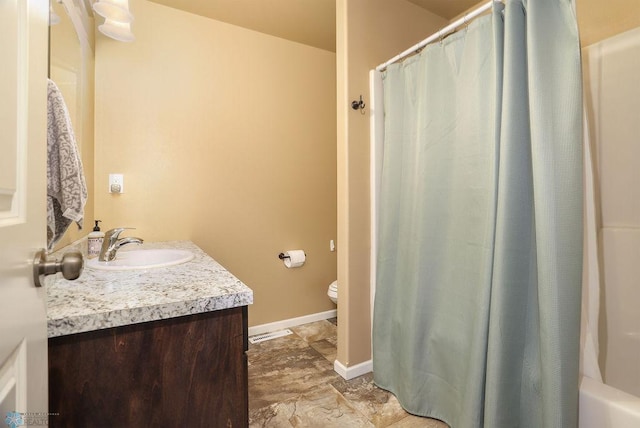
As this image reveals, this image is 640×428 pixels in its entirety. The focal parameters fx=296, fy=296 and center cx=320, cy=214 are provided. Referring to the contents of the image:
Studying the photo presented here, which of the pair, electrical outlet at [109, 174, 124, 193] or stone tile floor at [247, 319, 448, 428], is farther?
electrical outlet at [109, 174, 124, 193]

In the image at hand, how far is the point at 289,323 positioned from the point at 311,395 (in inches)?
35.6

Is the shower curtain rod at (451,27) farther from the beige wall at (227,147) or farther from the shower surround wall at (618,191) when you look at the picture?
the beige wall at (227,147)

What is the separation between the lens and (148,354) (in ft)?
2.49

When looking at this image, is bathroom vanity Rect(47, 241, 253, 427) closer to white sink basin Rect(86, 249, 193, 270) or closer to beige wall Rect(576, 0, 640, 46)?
white sink basin Rect(86, 249, 193, 270)

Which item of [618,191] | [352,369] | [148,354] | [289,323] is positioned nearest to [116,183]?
[148,354]

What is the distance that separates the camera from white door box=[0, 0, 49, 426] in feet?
1.41

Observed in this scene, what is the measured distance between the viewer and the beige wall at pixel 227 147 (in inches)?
75.4

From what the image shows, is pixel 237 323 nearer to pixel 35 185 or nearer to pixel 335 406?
pixel 35 185

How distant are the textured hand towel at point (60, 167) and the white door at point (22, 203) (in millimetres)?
367

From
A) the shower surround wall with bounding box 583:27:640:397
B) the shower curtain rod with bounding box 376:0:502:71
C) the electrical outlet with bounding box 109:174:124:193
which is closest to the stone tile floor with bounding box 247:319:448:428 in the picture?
the shower surround wall with bounding box 583:27:640:397

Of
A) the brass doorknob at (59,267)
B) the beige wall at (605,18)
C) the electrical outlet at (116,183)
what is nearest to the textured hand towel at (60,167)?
the brass doorknob at (59,267)

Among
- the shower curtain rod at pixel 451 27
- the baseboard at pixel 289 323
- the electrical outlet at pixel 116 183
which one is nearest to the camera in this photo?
the shower curtain rod at pixel 451 27

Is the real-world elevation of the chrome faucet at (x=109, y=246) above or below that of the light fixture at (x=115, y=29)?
below

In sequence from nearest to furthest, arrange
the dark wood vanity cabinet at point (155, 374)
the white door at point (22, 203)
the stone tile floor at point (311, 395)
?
the white door at point (22, 203) < the dark wood vanity cabinet at point (155, 374) < the stone tile floor at point (311, 395)
